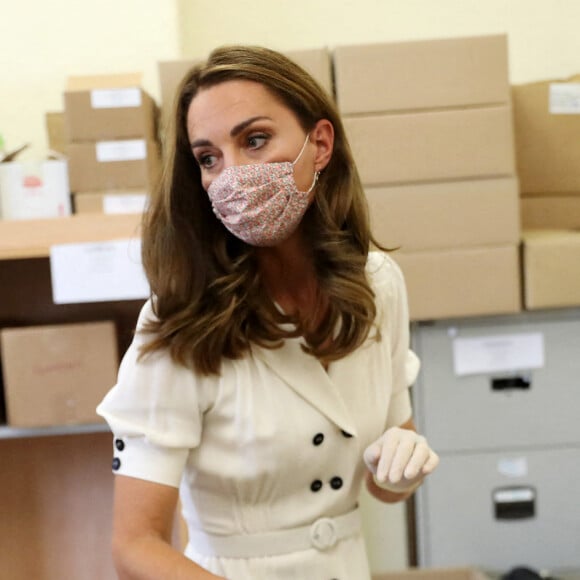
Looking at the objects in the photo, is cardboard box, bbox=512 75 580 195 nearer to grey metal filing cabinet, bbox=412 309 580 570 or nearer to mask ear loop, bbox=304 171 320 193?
grey metal filing cabinet, bbox=412 309 580 570

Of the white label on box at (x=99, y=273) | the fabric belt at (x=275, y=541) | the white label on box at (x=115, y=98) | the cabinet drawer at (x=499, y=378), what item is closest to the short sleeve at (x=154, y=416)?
the fabric belt at (x=275, y=541)

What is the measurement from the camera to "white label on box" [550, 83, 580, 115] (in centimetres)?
179

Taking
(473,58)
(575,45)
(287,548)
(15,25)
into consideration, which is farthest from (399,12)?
(287,548)

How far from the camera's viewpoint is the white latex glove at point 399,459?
771 mm

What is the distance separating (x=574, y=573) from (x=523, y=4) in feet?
5.68

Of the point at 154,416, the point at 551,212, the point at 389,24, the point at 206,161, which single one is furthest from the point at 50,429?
the point at 389,24

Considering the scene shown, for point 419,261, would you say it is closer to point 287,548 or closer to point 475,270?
point 475,270

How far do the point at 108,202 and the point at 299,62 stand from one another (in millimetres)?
545

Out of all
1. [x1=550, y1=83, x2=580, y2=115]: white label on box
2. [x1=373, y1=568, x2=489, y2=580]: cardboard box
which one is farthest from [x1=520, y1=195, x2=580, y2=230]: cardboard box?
[x1=373, y1=568, x2=489, y2=580]: cardboard box

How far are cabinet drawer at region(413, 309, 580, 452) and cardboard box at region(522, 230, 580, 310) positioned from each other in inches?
3.8

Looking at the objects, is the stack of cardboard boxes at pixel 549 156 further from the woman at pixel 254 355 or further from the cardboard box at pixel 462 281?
the woman at pixel 254 355

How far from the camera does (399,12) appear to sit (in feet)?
7.30

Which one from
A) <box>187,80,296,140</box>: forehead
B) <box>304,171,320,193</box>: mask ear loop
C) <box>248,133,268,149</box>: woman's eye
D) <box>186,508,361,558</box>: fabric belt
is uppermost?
<box>187,80,296,140</box>: forehead

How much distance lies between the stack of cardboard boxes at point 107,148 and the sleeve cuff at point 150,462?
33.2 inches
